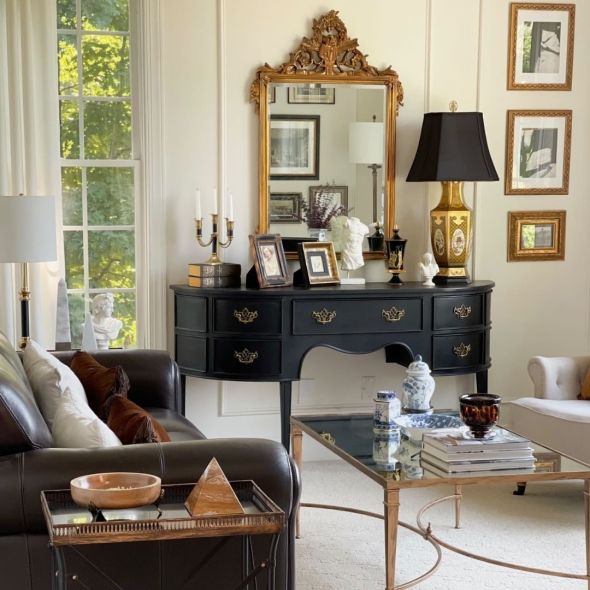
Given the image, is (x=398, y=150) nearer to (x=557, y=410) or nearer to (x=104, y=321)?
(x=557, y=410)

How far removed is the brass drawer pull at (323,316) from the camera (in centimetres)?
438

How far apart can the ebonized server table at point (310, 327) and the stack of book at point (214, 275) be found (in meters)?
0.08

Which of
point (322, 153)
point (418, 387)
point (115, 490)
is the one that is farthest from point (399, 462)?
point (322, 153)

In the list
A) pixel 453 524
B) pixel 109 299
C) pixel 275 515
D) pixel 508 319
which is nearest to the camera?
pixel 275 515

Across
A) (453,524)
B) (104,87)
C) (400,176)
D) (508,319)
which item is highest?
(104,87)

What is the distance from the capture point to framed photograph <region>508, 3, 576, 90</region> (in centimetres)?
502

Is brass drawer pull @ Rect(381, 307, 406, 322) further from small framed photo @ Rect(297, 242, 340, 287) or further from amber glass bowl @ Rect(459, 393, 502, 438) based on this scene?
amber glass bowl @ Rect(459, 393, 502, 438)

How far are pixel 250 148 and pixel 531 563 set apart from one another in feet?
8.10

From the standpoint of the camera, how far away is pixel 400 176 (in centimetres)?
498

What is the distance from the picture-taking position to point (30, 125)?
14.6ft

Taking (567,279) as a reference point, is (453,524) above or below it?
below

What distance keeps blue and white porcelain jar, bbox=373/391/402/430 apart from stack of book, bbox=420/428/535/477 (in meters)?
0.35

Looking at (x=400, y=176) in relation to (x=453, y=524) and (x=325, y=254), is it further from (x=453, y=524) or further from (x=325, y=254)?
(x=453, y=524)

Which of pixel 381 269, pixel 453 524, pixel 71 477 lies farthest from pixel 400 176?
pixel 71 477
